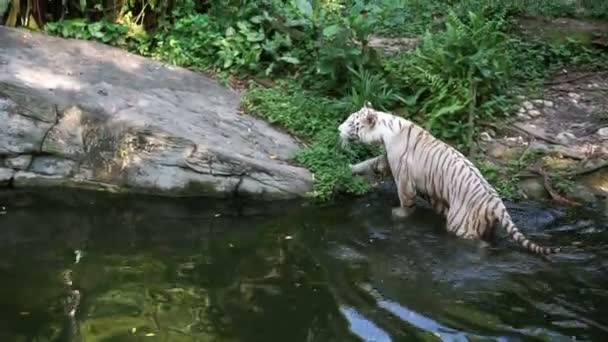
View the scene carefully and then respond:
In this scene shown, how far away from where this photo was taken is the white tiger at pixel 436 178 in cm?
596

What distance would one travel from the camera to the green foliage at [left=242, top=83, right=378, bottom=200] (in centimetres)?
697

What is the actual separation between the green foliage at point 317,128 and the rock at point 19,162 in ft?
6.84

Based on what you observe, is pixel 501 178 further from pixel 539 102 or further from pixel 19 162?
pixel 19 162

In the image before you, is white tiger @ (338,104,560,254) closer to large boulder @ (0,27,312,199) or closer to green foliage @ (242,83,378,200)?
green foliage @ (242,83,378,200)

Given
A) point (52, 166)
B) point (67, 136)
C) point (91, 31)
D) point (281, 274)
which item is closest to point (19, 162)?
point (52, 166)

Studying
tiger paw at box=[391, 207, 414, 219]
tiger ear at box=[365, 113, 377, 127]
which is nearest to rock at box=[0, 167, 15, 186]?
tiger ear at box=[365, 113, 377, 127]

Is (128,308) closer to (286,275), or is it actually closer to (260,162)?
(286,275)

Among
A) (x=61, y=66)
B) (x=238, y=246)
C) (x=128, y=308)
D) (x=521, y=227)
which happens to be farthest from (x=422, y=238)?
(x=61, y=66)

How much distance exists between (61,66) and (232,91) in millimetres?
1691

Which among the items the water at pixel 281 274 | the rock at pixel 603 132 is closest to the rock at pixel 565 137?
the rock at pixel 603 132

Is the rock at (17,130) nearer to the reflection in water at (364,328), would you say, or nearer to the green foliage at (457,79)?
the green foliage at (457,79)

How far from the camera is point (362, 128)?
269 inches

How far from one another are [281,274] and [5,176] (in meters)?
2.94

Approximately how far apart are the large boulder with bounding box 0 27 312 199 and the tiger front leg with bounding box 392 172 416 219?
82 centimetres
